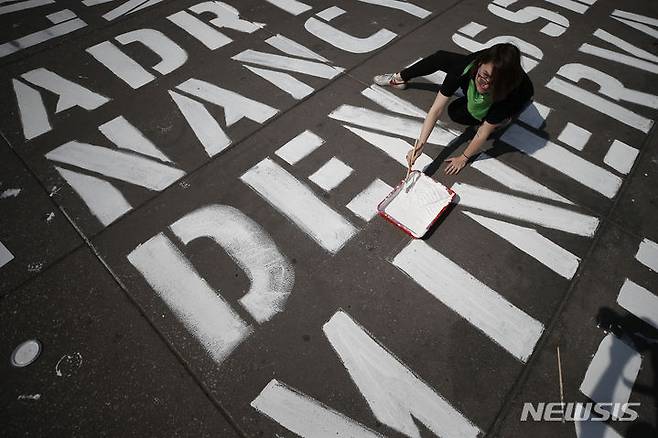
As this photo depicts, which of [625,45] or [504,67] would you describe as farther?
[625,45]

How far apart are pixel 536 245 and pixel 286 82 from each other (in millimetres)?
3378

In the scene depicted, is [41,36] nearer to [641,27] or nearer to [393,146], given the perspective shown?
[393,146]

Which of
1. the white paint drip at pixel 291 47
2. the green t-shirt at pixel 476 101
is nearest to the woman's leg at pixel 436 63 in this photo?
the green t-shirt at pixel 476 101

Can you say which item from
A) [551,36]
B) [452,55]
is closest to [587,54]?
[551,36]

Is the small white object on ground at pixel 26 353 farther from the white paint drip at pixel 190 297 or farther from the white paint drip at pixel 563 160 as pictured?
the white paint drip at pixel 563 160

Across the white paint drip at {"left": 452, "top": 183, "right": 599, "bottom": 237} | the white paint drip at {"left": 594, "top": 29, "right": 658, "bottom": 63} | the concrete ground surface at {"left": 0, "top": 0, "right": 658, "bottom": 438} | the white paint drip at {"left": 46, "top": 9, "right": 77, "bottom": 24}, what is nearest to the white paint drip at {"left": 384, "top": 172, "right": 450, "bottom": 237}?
the concrete ground surface at {"left": 0, "top": 0, "right": 658, "bottom": 438}

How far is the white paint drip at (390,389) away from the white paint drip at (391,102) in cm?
267

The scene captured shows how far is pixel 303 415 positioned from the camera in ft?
8.36

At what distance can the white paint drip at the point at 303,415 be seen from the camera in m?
2.50

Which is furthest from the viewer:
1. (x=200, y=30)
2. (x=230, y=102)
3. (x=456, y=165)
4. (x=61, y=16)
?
(x=61, y=16)

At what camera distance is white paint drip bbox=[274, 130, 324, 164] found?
3.92 m

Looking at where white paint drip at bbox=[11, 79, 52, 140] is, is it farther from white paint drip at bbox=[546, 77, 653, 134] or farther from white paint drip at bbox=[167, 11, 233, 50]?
white paint drip at bbox=[546, 77, 653, 134]

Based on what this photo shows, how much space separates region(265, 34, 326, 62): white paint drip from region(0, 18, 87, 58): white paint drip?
9.14 feet

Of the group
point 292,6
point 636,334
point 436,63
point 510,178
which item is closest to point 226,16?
point 292,6
